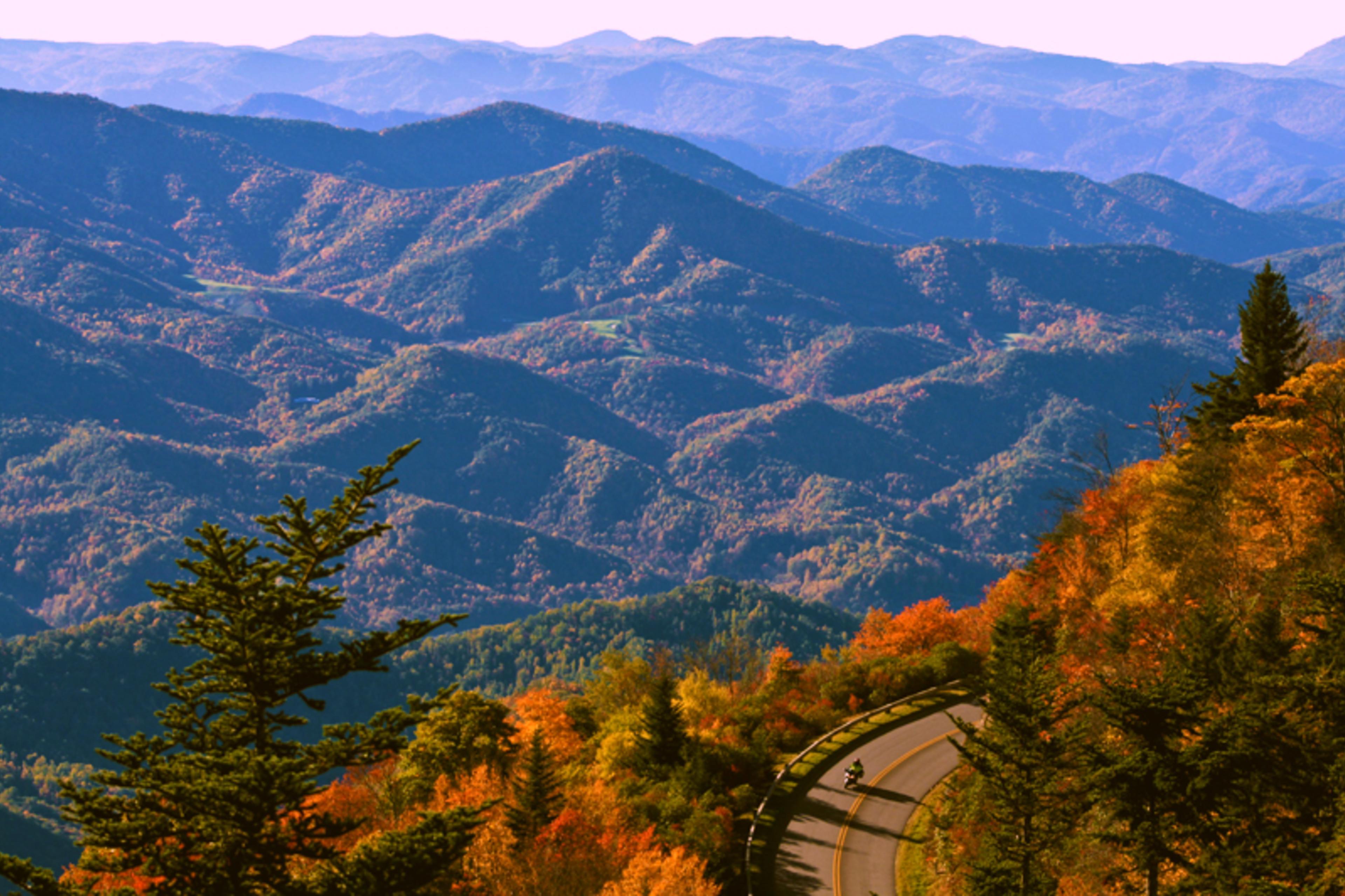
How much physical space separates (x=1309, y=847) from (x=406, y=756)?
42.3m

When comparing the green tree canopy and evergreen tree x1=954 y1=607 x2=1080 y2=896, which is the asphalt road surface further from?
the green tree canopy

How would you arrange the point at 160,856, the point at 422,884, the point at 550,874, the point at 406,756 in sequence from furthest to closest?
the point at 406,756, the point at 550,874, the point at 422,884, the point at 160,856

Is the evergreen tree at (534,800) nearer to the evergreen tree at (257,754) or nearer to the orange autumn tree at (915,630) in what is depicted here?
the evergreen tree at (257,754)

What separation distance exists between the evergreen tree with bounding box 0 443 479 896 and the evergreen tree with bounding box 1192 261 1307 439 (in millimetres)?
62554

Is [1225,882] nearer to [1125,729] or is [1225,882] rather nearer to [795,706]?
[1125,729]

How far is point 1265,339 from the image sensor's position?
233 ft

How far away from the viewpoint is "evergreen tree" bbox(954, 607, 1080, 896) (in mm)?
38906

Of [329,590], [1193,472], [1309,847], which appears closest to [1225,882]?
[1309,847]

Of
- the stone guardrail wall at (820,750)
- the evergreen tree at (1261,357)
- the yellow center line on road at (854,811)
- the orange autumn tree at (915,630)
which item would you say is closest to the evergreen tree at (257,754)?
the yellow center line on road at (854,811)

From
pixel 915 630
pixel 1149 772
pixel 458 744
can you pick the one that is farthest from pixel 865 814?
pixel 915 630

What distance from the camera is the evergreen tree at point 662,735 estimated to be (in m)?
63.6

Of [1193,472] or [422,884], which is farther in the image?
[1193,472]

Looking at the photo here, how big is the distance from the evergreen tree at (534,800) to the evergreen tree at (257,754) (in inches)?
904

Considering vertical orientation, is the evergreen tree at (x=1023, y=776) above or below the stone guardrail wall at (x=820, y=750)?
above
